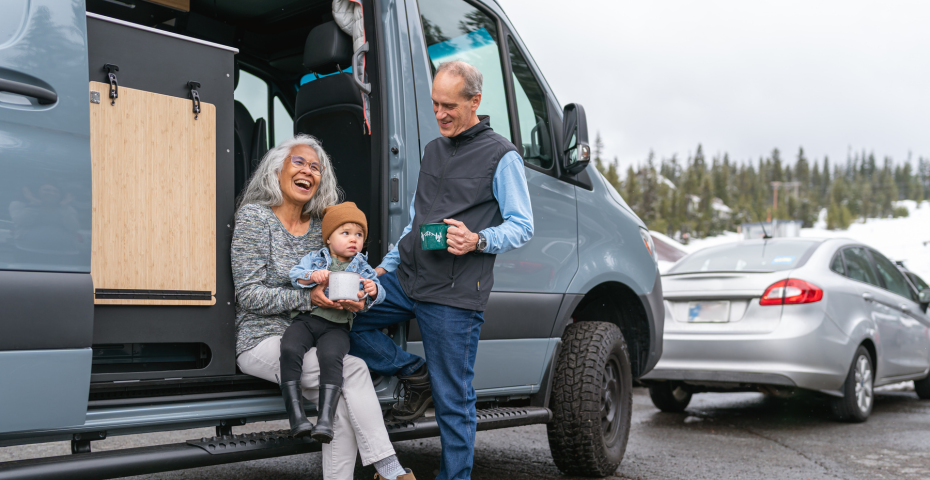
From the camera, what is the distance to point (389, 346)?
3.02 m

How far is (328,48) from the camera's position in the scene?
3.33m

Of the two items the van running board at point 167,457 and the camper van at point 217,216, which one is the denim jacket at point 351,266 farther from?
the van running board at point 167,457

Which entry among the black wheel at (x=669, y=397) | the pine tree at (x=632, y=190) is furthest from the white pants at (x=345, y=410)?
the pine tree at (x=632, y=190)

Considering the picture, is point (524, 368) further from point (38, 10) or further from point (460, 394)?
point (38, 10)

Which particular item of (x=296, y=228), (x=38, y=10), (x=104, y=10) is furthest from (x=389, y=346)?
(x=104, y=10)

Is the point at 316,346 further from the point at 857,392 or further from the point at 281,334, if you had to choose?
the point at 857,392

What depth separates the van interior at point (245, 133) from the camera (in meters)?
2.51

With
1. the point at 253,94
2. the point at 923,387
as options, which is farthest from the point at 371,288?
the point at 923,387

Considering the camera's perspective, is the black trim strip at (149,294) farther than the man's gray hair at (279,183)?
No

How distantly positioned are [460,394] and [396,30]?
1.52 m

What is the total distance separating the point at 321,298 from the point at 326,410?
1.33ft

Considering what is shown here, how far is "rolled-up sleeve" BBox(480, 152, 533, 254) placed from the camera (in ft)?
8.91

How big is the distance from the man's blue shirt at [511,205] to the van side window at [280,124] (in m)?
1.89

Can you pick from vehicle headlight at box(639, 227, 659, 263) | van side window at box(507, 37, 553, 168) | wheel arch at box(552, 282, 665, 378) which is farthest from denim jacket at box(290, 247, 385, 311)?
vehicle headlight at box(639, 227, 659, 263)
